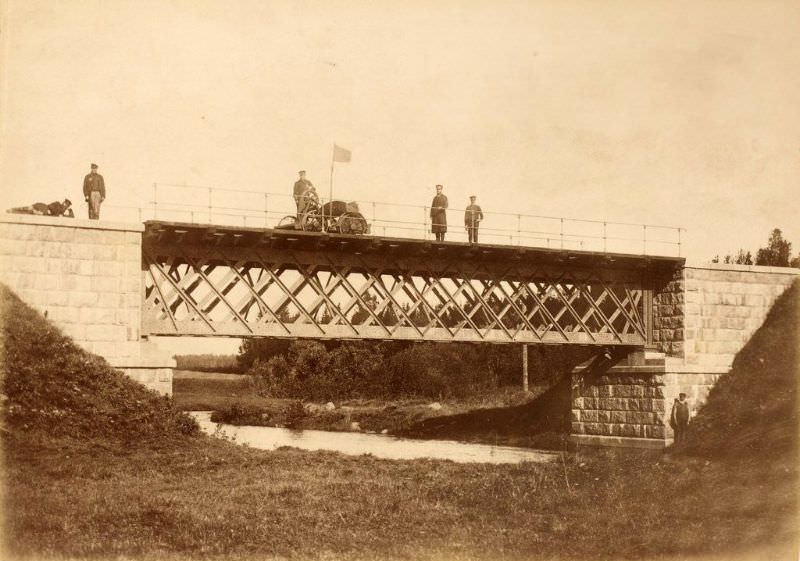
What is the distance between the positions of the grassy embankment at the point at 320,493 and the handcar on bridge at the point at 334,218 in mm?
6955

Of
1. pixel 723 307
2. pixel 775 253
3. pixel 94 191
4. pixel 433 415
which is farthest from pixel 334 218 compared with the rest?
pixel 775 253

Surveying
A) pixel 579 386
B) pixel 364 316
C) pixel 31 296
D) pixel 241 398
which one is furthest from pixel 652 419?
pixel 364 316

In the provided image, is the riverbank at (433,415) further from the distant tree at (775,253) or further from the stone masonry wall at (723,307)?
the distant tree at (775,253)

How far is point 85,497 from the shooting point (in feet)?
52.5

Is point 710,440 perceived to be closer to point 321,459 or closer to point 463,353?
point 321,459

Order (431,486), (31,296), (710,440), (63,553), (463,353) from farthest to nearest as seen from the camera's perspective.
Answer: (463,353) < (710,440) < (31,296) < (431,486) < (63,553)

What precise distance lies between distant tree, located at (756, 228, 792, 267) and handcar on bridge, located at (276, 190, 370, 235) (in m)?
35.8

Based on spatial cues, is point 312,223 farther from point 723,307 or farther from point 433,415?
point 433,415

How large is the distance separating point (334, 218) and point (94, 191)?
22.7 ft

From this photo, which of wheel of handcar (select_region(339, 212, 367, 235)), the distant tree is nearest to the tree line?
the distant tree

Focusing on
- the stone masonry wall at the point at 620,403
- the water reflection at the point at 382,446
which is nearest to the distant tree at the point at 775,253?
the stone masonry wall at the point at 620,403

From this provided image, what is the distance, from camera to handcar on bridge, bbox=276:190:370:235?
2787 cm

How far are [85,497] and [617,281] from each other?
2153 centimetres

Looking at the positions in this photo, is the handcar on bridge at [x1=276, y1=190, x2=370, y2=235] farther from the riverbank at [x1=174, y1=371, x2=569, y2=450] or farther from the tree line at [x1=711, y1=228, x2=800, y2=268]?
the tree line at [x1=711, y1=228, x2=800, y2=268]
